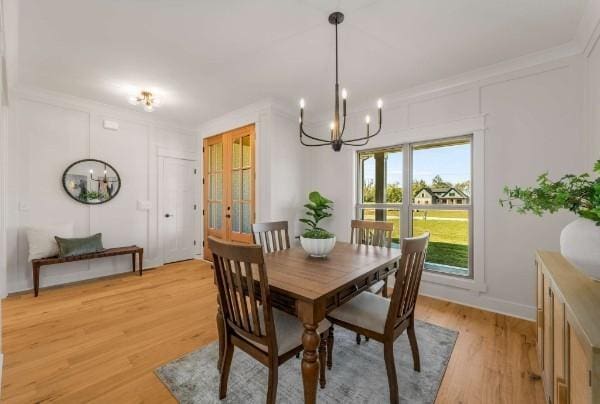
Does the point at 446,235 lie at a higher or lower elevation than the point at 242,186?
lower

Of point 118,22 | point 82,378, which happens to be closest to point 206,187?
point 118,22

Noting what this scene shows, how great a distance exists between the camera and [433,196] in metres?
3.32

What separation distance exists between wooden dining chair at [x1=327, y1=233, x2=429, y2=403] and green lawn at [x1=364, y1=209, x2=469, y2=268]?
69.0 inches

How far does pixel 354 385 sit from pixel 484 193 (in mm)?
2413

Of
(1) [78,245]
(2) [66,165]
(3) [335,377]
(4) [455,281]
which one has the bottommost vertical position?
(3) [335,377]

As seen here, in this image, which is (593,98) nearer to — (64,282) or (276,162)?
(276,162)

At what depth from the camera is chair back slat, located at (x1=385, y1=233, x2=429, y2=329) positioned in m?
1.48

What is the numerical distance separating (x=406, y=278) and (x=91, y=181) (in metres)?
4.50

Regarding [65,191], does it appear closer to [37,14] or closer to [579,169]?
[37,14]

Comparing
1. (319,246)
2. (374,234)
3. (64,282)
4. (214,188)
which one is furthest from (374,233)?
(64,282)

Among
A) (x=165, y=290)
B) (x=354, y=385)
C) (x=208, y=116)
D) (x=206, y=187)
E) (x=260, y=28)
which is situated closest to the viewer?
(x=354, y=385)

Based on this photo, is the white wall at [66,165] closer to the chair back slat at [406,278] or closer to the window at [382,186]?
the window at [382,186]

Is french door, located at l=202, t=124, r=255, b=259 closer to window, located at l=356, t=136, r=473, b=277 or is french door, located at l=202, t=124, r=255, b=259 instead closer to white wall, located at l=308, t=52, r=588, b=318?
Answer: window, located at l=356, t=136, r=473, b=277

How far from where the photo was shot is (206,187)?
201 inches
